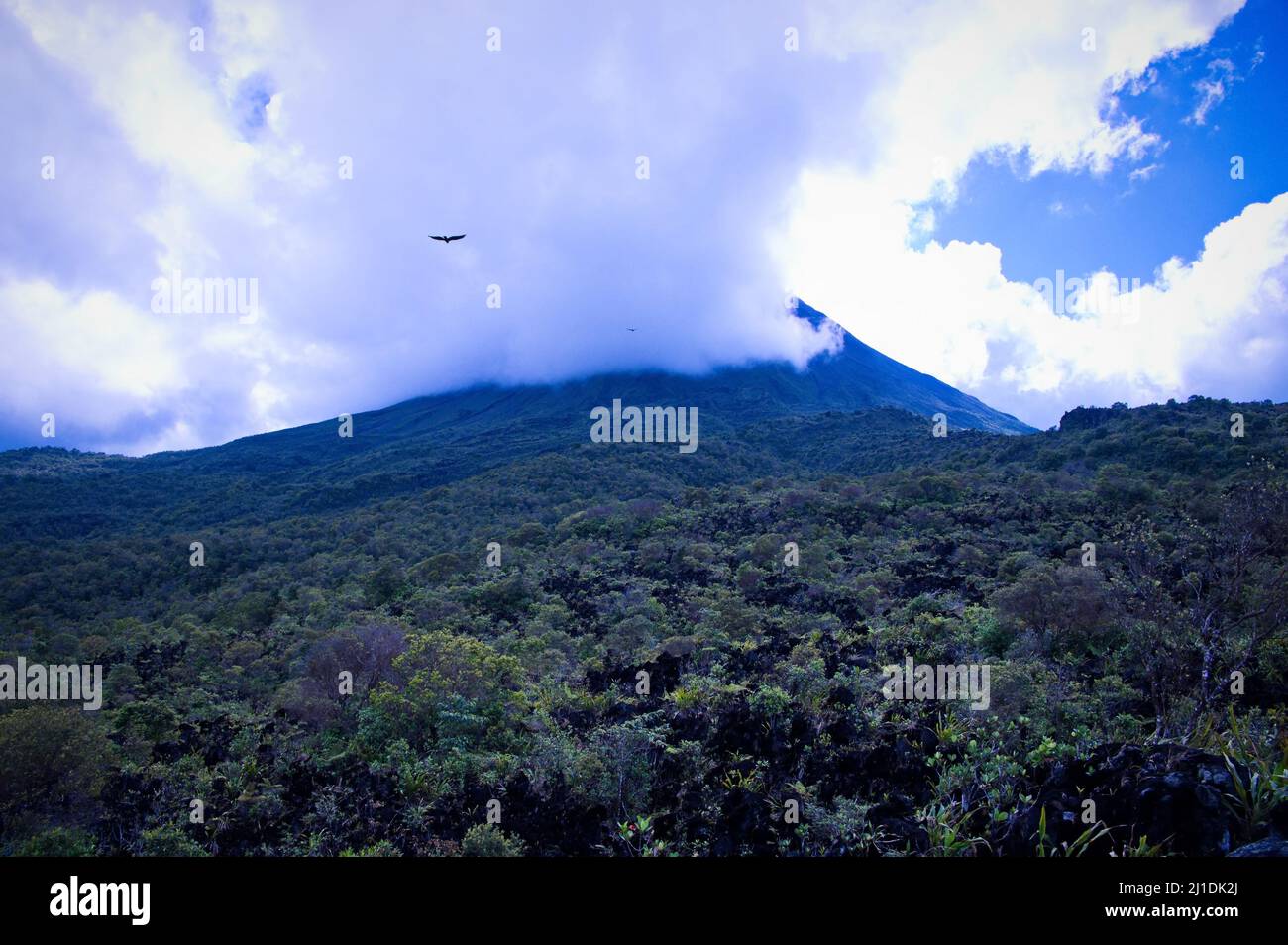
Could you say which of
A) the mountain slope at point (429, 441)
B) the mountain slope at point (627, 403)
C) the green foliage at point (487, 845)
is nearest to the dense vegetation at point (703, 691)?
the green foliage at point (487, 845)

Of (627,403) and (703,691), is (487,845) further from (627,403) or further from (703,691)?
(627,403)

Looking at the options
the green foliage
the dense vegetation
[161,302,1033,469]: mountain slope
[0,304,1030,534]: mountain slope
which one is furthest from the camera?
[161,302,1033,469]: mountain slope

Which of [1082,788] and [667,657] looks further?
[667,657]

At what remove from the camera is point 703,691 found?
807 centimetres

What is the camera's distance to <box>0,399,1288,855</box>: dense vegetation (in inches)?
207

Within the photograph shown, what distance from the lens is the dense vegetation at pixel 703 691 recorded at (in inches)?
207

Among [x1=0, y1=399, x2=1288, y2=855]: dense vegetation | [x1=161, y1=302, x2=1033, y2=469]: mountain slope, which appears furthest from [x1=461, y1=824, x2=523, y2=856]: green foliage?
[x1=161, y1=302, x2=1033, y2=469]: mountain slope

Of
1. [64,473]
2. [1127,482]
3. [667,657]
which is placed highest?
[64,473]

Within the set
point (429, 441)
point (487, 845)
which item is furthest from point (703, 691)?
point (429, 441)

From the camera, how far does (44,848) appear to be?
213 inches

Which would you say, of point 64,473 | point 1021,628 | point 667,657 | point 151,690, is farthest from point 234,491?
point 1021,628

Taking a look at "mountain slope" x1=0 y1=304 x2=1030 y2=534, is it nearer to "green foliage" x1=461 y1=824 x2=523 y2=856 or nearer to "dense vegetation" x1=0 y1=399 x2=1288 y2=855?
"dense vegetation" x1=0 y1=399 x2=1288 y2=855
